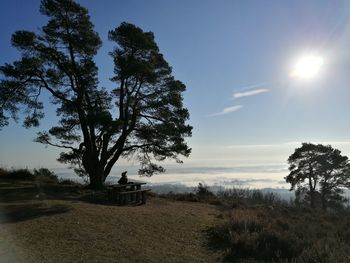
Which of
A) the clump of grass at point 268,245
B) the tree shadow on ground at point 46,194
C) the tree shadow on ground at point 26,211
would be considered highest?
the tree shadow on ground at point 46,194

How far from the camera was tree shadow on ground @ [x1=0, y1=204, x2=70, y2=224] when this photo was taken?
1001 centimetres

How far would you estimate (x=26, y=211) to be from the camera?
10938 millimetres

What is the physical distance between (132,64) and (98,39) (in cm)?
212

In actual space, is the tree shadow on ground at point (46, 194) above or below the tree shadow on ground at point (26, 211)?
above

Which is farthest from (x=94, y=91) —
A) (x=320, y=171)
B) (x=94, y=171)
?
(x=320, y=171)

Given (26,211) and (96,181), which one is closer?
(26,211)

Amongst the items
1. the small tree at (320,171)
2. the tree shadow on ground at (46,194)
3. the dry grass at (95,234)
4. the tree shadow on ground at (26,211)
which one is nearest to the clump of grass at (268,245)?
the dry grass at (95,234)

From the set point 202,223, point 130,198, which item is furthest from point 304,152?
point 202,223

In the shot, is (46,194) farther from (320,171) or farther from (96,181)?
(320,171)

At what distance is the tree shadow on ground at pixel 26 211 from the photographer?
10.0 meters

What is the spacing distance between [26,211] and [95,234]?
122 inches

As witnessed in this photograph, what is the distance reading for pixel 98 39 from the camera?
1883 cm

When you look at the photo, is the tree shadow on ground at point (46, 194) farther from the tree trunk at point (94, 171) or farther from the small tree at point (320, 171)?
the small tree at point (320, 171)

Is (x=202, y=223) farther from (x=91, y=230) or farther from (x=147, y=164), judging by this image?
(x=147, y=164)
